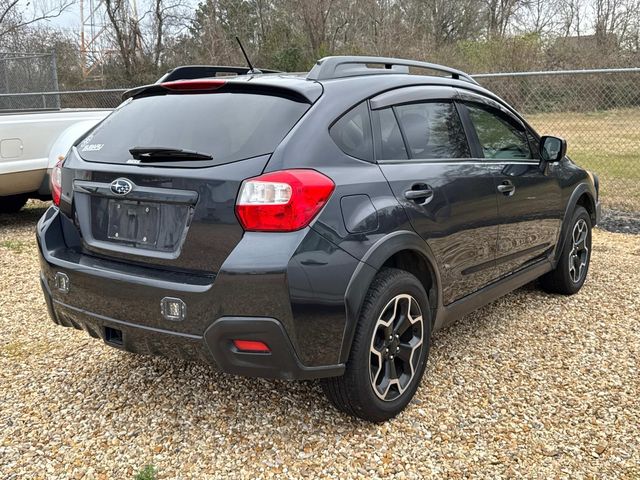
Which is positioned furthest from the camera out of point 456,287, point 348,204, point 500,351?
point 500,351

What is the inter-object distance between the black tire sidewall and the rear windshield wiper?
989 millimetres

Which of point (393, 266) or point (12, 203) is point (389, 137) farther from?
point (12, 203)

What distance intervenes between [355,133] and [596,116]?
723 cm

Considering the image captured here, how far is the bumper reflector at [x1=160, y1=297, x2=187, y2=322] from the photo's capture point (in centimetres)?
261

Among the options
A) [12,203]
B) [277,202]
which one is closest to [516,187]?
[277,202]

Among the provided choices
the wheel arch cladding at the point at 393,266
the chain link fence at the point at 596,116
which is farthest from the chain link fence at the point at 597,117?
the wheel arch cladding at the point at 393,266

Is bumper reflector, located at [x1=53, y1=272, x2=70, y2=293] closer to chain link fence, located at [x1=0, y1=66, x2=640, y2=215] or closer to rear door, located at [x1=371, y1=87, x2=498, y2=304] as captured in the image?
rear door, located at [x1=371, y1=87, x2=498, y2=304]

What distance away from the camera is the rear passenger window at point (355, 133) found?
2855 millimetres

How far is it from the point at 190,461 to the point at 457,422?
1293mm

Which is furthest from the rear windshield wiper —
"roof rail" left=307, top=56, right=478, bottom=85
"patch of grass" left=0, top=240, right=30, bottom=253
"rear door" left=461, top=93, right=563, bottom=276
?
"patch of grass" left=0, top=240, right=30, bottom=253

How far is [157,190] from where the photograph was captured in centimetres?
271

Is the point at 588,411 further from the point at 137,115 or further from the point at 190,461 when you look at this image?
the point at 137,115

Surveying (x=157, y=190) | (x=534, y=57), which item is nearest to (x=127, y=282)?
(x=157, y=190)

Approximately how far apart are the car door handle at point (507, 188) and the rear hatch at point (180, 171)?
1545 millimetres
